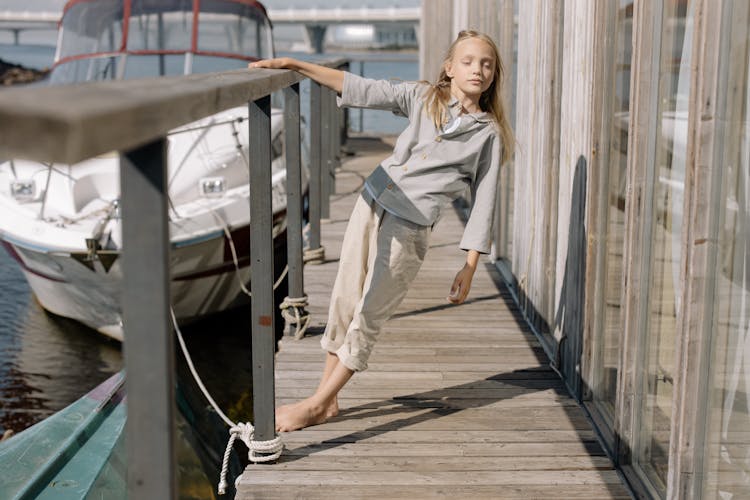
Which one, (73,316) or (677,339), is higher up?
(677,339)

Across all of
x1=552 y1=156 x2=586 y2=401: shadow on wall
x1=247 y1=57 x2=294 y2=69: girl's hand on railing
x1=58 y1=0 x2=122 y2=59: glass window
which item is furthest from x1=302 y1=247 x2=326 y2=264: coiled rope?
x1=58 y1=0 x2=122 y2=59: glass window

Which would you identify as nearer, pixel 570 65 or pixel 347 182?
pixel 570 65

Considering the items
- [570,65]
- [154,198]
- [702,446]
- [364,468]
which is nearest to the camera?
[154,198]

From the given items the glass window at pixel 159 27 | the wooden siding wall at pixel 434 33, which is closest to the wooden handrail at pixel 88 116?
the wooden siding wall at pixel 434 33

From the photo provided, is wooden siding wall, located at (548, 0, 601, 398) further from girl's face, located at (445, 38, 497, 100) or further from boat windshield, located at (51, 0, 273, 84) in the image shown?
boat windshield, located at (51, 0, 273, 84)

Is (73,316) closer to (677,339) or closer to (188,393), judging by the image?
(188,393)

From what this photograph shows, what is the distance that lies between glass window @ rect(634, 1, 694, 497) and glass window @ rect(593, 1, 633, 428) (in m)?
0.22

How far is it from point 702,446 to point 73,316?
23.0ft

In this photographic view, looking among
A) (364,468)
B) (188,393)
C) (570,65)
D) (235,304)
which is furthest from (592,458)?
Answer: (235,304)

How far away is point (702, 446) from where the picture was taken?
2.37 metres

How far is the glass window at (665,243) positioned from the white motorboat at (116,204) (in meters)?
4.13

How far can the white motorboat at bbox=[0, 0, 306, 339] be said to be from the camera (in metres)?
7.42

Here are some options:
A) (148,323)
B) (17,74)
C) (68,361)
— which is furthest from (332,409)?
(17,74)

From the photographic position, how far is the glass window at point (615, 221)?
10.4ft
